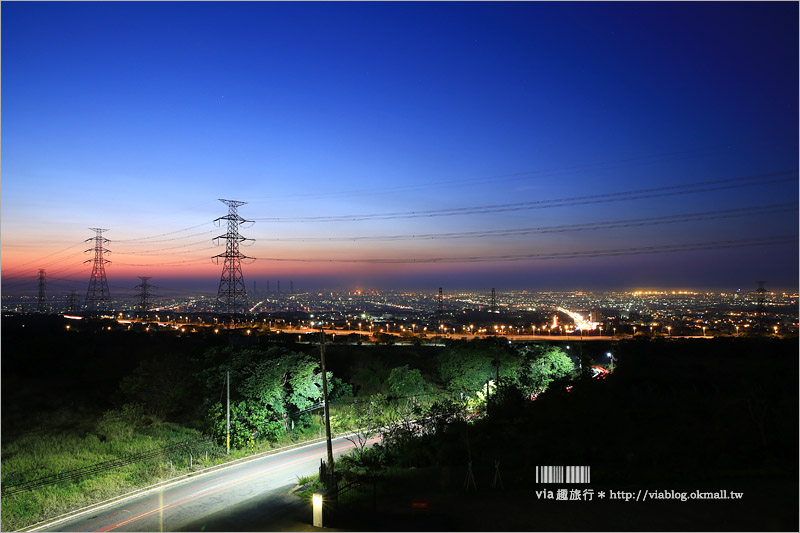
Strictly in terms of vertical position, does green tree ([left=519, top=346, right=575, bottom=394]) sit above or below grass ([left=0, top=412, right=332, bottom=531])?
above

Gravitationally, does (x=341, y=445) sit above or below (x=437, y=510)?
below

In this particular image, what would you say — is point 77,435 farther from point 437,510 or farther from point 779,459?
point 779,459

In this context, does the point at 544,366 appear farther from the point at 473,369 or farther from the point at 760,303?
the point at 760,303

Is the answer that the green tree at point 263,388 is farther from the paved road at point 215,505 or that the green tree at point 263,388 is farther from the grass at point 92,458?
the paved road at point 215,505

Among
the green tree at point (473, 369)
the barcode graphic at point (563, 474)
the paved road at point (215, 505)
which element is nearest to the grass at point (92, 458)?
the paved road at point (215, 505)

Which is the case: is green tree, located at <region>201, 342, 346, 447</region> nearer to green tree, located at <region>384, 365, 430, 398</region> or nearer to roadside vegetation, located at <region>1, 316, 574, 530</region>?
roadside vegetation, located at <region>1, 316, 574, 530</region>

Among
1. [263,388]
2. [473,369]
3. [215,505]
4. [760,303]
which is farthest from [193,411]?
[760,303]

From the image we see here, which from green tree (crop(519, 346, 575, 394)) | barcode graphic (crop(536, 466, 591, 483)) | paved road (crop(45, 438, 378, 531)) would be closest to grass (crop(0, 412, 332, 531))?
paved road (crop(45, 438, 378, 531))

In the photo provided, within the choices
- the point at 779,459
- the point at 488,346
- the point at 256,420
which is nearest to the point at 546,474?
the point at 779,459
